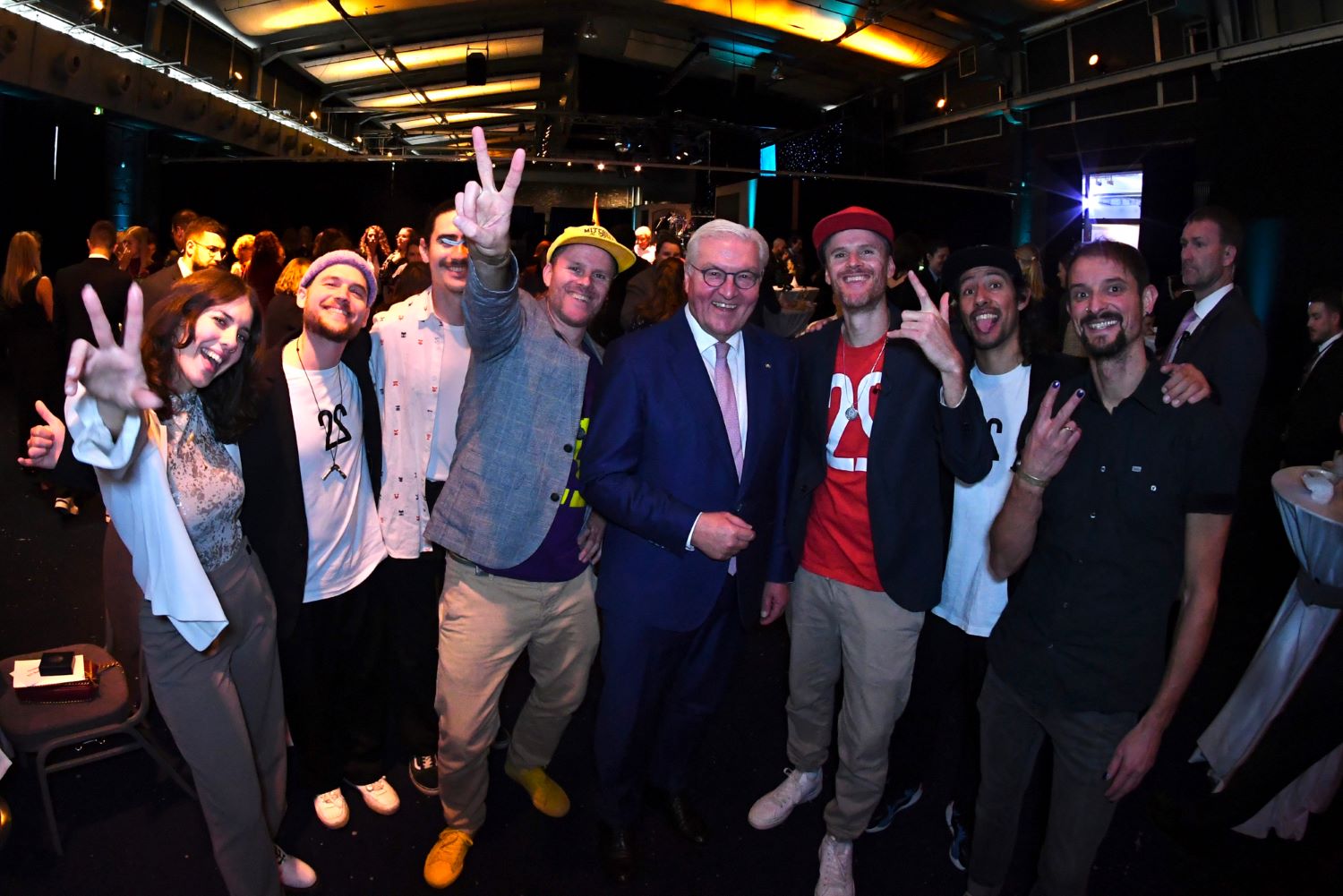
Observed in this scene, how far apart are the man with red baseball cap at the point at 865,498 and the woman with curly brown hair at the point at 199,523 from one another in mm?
1514

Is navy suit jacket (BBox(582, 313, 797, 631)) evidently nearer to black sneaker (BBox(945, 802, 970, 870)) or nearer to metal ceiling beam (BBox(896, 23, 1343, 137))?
black sneaker (BBox(945, 802, 970, 870))

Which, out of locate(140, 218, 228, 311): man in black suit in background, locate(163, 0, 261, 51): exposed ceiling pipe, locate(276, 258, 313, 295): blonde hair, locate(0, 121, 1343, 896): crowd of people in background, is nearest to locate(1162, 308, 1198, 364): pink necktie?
locate(0, 121, 1343, 896): crowd of people in background

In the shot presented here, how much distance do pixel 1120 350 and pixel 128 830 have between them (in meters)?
Result: 3.22

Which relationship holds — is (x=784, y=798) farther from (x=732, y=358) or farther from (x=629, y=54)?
(x=629, y=54)

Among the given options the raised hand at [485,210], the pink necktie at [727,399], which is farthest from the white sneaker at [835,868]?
the raised hand at [485,210]

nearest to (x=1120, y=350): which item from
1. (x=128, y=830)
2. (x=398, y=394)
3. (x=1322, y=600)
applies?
(x=1322, y=600)

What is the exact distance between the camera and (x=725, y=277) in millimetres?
2203

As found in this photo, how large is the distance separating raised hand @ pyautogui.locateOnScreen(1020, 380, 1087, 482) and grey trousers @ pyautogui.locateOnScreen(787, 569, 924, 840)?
0.61 metres

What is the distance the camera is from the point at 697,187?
12.1 m

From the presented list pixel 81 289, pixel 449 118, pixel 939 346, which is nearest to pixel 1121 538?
pixel 939 346

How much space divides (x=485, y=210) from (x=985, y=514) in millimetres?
1588

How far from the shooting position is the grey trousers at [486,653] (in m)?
2.31

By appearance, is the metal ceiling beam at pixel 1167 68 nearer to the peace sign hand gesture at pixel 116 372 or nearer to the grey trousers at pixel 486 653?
the grey trousers at pixel 486 653

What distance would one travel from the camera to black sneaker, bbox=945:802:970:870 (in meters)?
2.49
